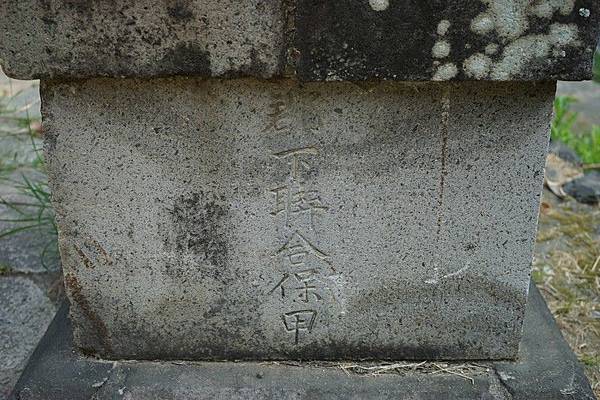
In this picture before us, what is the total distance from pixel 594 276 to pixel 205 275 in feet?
4.21

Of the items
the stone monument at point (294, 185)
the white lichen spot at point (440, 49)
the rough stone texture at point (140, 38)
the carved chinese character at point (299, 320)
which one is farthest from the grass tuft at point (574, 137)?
the rough stone texture at point (140, 38)

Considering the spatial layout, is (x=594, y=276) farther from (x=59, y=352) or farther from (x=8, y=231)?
(x=8, y=231)

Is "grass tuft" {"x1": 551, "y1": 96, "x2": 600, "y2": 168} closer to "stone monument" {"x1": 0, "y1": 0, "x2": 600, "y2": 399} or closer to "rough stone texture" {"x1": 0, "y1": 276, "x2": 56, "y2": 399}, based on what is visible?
"stone monument" {"x1": 0, "y1": 0, "x2": 600, "y2": 399}

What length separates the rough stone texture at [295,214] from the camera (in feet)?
4.24

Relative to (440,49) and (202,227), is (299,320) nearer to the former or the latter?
(202,227)

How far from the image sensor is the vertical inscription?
1339mm

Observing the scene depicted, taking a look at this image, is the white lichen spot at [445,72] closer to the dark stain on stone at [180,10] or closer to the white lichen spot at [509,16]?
the white lichen spot at [509,16]

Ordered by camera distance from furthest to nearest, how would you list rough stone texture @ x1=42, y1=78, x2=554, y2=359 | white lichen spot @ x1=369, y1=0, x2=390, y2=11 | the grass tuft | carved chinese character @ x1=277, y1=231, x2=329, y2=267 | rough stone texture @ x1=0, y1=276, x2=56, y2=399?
the grass tuft < rough stone texture @ x1=0, y1=276, x2=56, y2=399 < carved chinese character @ x1=277, y1=231, x2=329, y2=267 < rough stone texture @ x1=42, y1=78, x2=554, y2=359 < white lichen spot @ x1=369, y1=0, x2=390, y2=11

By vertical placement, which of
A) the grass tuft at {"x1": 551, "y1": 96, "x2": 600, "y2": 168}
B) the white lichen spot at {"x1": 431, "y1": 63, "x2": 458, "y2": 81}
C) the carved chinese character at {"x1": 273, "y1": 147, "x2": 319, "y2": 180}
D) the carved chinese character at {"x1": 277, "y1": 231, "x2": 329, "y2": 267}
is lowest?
the grass tuft at {"x1": 551, "y1": 96, "x2": 600, "y2": 168}

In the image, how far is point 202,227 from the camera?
1.39 m

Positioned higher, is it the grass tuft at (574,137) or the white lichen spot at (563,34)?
the white lichen spot at (563,34)

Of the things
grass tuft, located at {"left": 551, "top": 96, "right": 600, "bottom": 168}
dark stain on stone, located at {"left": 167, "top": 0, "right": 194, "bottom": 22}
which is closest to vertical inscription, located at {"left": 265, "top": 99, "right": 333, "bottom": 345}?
dark stain on stone, located at {"left": 167, "top": 0, "right": 194, "bottom": 22}

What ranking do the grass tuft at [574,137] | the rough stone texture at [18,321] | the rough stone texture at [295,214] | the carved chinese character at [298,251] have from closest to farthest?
the rough stone texture at [295,214] → the carved chinese character at [298,251] → the rough stone texture at [18,321] → the grass tuft at [574,137]

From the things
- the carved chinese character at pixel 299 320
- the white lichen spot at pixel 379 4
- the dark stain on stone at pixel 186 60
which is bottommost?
the carved chinese character at pixel 299 320
